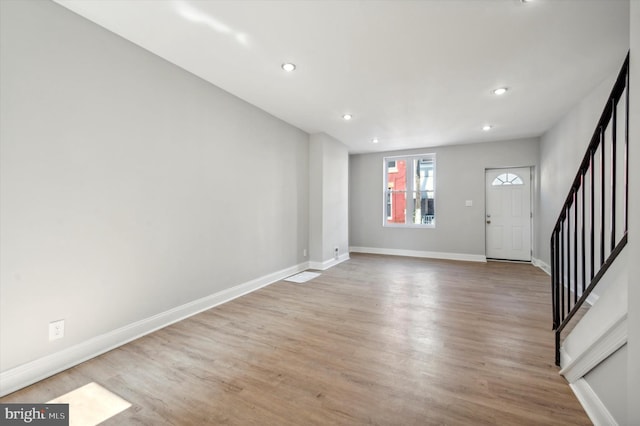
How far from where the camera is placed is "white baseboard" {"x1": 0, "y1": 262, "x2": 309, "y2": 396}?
1853 millimetres

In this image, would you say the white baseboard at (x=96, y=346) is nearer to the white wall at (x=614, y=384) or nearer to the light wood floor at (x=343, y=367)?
the light wood floor at (x=343, y=367)

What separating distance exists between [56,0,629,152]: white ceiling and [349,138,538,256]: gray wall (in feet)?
6.91

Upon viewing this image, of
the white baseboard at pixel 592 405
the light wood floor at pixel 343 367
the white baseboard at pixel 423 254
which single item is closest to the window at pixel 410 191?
the white baseboard at pixel 423 254

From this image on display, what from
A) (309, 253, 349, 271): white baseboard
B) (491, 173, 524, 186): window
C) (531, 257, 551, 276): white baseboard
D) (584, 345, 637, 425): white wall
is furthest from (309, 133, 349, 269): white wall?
(584, 345, 637, 425): white wall

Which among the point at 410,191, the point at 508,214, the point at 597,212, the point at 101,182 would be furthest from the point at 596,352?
the point at 410,191

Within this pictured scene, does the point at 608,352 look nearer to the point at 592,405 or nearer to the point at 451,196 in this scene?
the point at 592,405

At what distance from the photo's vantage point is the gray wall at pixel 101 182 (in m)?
1.88

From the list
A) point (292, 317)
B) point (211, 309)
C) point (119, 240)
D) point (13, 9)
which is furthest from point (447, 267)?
point (13, 9)

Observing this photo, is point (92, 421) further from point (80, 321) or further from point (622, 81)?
point (622, 81)

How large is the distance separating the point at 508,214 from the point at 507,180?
75 cm

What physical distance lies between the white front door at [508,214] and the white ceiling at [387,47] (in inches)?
92.3

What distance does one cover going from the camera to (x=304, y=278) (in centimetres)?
471

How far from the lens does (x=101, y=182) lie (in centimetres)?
232

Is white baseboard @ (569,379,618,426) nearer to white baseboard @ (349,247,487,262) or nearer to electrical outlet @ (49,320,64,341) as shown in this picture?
electrical outlet @ (49,320,64,341)
